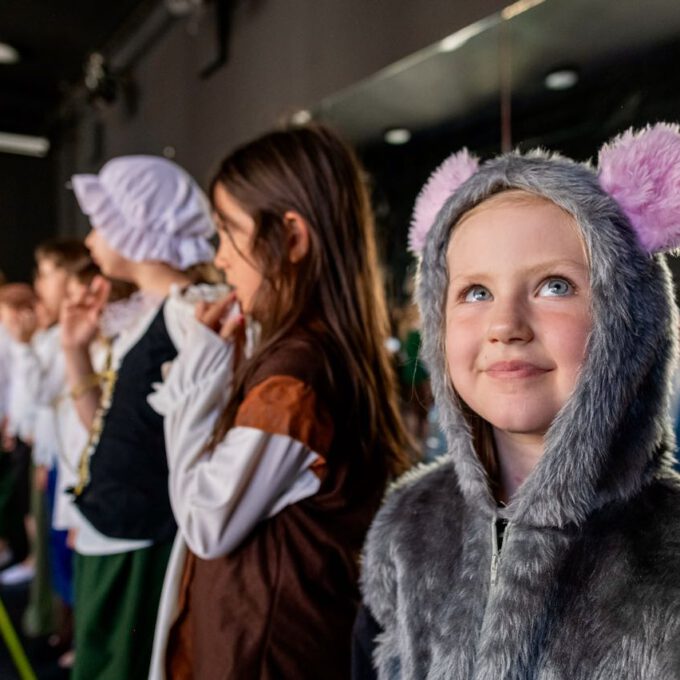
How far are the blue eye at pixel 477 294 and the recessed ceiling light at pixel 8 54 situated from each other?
3865mm

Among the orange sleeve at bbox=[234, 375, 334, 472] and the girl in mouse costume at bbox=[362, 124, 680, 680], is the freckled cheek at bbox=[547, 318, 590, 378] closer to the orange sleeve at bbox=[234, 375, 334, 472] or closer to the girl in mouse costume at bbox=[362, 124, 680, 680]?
the girl in mouse costume at bbox=[362, 124, 680, 680]

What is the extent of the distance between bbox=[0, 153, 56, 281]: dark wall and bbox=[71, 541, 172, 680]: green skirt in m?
3.48

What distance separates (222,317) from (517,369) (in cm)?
68

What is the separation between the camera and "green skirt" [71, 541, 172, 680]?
56.2 inches

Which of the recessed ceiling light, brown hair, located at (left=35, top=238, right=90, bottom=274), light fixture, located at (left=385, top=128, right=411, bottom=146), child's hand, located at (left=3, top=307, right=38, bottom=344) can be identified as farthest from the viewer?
the recessed ceiling light

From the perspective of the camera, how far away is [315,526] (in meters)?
1.04

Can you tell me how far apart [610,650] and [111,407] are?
3.67ft

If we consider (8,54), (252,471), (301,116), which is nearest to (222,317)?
(252,471)

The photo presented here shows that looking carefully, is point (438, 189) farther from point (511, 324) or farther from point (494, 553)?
point (494, 553)

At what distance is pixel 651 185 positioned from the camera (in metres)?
0.66

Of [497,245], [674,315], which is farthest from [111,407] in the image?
[674,315]

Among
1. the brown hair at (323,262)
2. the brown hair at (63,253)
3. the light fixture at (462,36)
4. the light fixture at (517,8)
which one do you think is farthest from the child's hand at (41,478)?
the light fixture at (517,8)

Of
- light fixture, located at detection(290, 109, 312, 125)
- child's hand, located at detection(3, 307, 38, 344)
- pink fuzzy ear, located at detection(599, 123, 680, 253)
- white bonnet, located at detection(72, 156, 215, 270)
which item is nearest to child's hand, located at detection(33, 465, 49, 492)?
child's hand, located at detection(3, 307, 38, 344)

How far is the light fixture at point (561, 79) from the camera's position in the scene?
3.76ft
